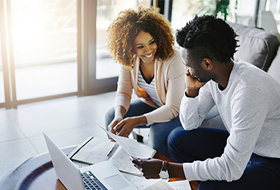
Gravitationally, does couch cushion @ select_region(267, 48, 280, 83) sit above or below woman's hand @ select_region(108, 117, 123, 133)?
above

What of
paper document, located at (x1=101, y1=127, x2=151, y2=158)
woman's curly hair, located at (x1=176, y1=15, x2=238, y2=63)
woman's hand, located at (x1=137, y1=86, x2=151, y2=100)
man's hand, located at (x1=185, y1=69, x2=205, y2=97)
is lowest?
woman's hand, located at (x1=137, y1=86, x2=151, y2=100)

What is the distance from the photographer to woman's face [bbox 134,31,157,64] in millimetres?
1807

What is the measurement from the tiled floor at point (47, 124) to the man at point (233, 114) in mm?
1243

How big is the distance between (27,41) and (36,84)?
686mm

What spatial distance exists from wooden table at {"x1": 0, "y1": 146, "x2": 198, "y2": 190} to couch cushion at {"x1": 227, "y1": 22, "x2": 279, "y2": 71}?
958 mm

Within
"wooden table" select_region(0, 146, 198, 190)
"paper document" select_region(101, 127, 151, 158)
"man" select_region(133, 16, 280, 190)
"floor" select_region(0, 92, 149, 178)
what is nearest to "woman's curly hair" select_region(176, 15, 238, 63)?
"man" select_region(133, 16, 280, 190)

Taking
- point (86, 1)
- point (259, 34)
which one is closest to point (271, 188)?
point (259, 34)

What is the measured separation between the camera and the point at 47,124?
2.69 meters

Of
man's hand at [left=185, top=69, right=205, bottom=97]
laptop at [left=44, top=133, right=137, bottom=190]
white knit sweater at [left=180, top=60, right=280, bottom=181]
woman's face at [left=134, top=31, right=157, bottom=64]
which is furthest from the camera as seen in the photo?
woman's face at [left=134, top=31, right=157, bottom=64]

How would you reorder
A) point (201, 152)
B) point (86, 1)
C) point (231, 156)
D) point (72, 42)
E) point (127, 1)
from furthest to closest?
point (72, 42)
point (127, 1)
point (86, 1)
point (201, 152)
point (231, 156)

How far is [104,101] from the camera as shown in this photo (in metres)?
3.24

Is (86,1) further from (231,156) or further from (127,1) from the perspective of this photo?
(231,156)

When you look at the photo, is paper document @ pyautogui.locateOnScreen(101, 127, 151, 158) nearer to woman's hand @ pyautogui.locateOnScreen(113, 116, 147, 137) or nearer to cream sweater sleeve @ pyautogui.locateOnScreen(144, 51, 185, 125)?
woman's hand @ pyautogui.locateOnScreen(113, 116, 147, 137)

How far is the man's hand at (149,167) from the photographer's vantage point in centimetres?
123
